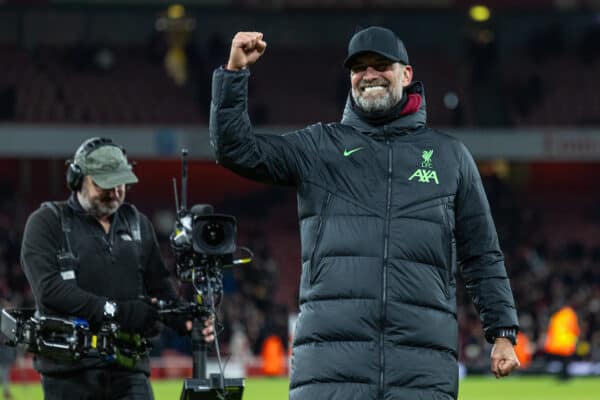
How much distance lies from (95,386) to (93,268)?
54 cm

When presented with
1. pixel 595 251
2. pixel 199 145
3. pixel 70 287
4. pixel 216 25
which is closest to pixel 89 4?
pixel 216 25

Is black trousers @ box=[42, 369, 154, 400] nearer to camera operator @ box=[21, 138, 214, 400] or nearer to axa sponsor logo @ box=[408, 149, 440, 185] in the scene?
camera operator @ box=[21, 138, 214, 400]

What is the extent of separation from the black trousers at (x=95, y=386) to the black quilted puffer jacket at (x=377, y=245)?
1635mm

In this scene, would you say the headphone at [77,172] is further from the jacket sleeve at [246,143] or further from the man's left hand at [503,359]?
the man's left hand at [503,359]

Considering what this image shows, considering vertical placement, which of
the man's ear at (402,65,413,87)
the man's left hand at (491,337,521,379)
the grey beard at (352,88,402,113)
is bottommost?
the man's left hand at (491,337,521,379)

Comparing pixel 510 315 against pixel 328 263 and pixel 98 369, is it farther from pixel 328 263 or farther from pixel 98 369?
pixel 98 369

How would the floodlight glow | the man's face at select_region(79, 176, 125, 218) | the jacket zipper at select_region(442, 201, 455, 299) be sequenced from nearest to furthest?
the jacket zipper at select_region(442, 201, 455, 299) → the man's face at select_region(79, 176, 125, 218) → the floodlight glow

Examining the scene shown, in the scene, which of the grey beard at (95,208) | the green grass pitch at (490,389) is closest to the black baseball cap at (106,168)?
the grey beard at (95,208)

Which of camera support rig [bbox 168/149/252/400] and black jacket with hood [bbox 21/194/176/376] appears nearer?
camera support rig [bbox 168/149/252/400]

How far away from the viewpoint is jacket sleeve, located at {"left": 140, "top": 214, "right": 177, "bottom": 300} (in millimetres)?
6844

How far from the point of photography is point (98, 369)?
6.49 meters

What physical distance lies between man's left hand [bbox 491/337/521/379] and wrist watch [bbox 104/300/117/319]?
2002mm

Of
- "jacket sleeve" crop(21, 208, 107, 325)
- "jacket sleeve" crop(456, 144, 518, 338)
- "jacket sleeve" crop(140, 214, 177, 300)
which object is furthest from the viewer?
"jacket sleeve" crop(140, 214, 177, 300)

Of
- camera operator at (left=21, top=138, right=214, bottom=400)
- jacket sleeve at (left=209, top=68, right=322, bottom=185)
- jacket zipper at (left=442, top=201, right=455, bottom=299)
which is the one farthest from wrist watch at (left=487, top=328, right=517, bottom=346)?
camera operator at (left=21, top=138, right=214, bottom=400)
